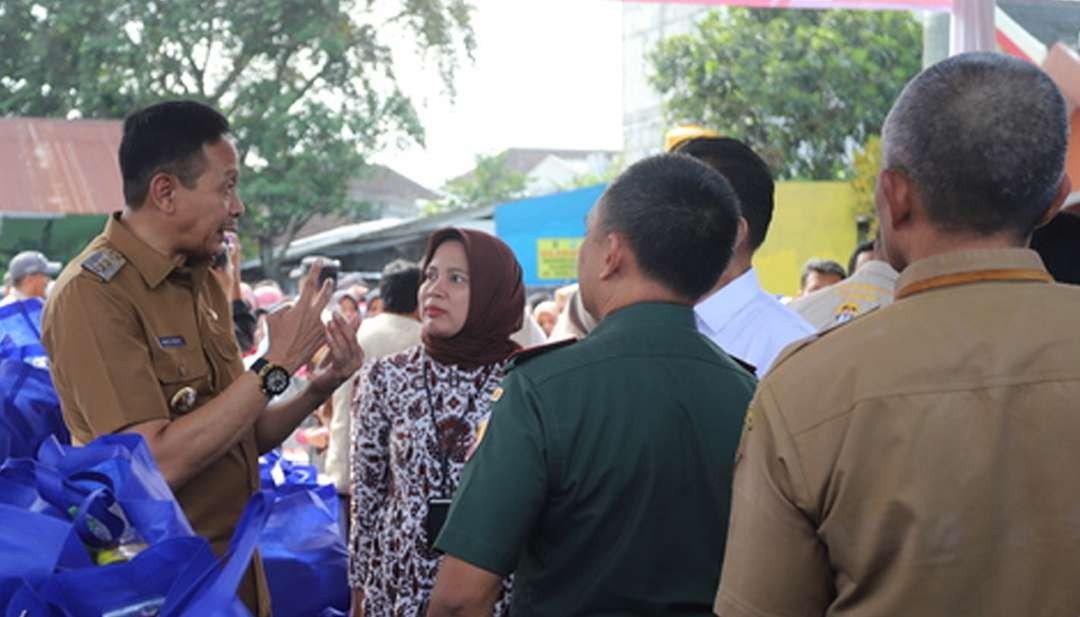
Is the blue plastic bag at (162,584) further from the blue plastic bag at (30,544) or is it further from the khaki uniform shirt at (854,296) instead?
the khaki uniform shirt at (854,296)

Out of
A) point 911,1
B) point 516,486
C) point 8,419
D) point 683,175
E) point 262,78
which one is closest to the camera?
point 516,486

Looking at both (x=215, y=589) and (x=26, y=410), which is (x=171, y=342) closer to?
(x=26, y=410)

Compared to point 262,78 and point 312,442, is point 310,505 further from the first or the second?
point 262,78

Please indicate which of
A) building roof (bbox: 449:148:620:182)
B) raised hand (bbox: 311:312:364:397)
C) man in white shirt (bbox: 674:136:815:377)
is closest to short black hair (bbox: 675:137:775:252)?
man in white shirt (bbox: 674:136:815:377)

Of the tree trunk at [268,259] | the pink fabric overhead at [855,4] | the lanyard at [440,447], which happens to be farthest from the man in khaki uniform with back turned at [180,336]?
the tree trunk at [268,259]

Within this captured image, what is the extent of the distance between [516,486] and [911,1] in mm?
3290

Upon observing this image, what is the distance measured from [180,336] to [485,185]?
5931 cm

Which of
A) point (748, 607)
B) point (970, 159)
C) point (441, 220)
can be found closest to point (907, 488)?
point (748, 607)

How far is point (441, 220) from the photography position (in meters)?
29.0

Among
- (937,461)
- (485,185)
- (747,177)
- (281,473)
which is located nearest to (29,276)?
(281,473)

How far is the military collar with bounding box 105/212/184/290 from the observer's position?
290 cm

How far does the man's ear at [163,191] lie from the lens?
2.97 meters

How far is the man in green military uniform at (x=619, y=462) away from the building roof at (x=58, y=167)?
1403cm

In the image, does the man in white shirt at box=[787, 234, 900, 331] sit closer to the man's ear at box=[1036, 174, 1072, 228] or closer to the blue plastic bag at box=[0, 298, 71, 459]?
the blue plastic bag at box=[0, 298, 71, 459]
